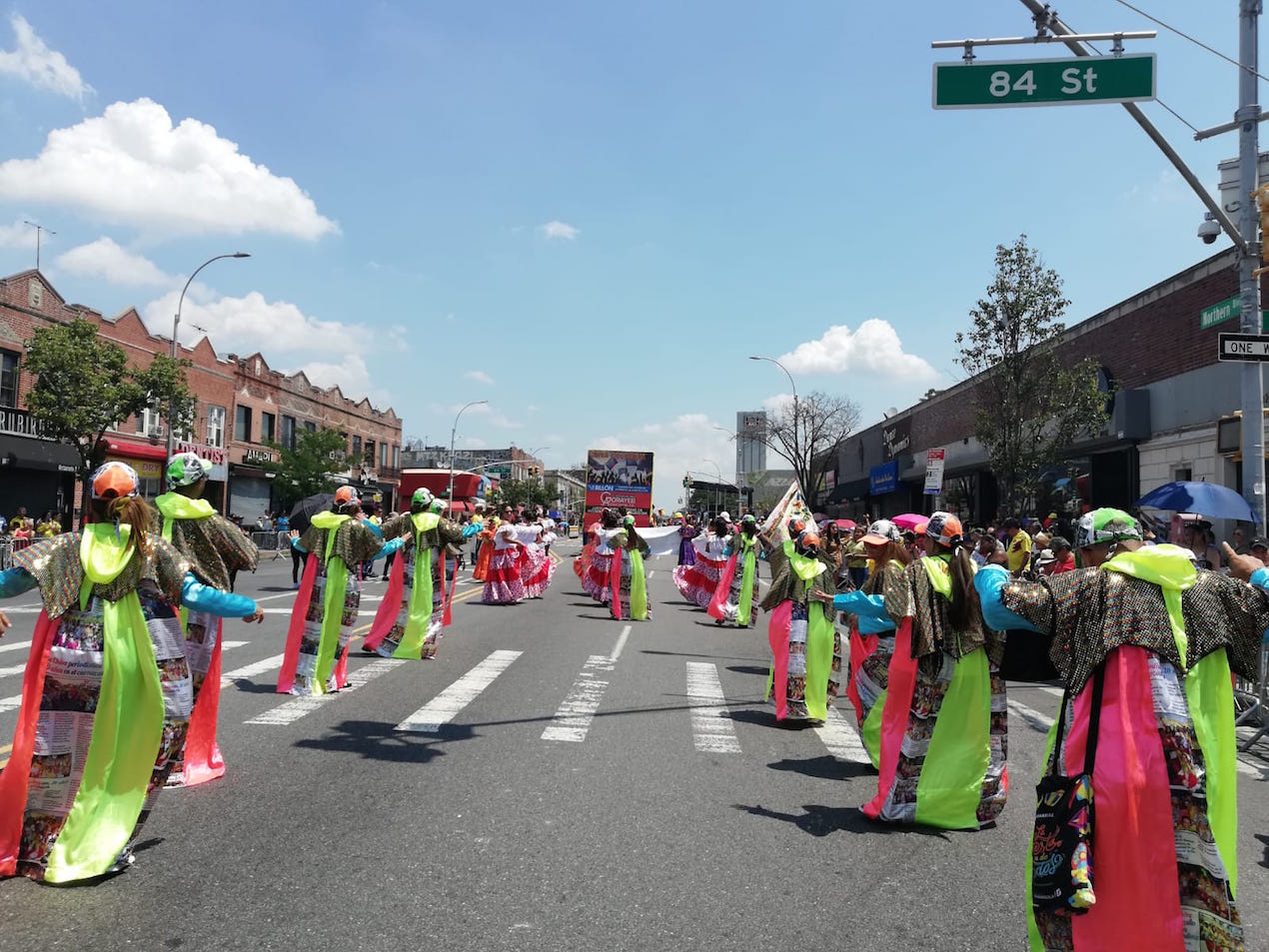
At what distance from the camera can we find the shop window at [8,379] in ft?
102

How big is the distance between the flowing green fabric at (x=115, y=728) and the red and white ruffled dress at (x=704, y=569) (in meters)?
14.8

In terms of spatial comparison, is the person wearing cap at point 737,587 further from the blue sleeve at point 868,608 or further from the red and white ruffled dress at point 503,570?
the blue sleeve at point 868,608

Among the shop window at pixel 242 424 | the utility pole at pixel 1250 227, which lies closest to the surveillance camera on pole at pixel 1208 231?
the utility pole at pixel 1250 227

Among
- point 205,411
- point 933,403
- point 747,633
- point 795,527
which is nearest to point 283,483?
point 205,411

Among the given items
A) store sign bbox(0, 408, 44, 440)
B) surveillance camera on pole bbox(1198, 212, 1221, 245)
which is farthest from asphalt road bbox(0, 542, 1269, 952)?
store sign bbox(0, 408, 44, 440)

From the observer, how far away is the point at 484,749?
6938 millimetres

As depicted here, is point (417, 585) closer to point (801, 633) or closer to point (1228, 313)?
point (801, 633)

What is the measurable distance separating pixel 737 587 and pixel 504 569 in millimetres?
4599

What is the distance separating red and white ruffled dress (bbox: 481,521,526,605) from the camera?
1925 centimetres

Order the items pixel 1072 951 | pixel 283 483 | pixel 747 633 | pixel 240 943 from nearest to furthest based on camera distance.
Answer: pixel 1072 951
pixel 240 943
pixel 747 633
pixel 283 483

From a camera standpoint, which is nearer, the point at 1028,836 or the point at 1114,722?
the point at 1114,722

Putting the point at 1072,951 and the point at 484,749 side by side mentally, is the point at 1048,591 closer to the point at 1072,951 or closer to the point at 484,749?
the point at 1072,951

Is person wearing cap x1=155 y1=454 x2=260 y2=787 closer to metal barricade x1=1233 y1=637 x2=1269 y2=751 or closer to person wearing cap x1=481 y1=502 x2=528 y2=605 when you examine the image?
metal barricade x1=1233 y1=637 x2=1269 y2=751

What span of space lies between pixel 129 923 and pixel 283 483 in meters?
40.8
